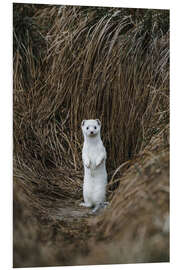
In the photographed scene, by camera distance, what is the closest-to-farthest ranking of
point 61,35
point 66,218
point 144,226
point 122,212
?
point 144,226
point 122,212
point 66,218
point 61,35

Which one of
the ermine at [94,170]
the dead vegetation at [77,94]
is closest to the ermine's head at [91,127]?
the ermine at [94,170]

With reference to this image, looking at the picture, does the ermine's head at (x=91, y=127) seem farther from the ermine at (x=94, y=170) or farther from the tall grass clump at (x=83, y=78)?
the tall grass clump at (x=83, y=78)

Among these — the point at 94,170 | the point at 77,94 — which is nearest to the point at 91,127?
the point at 94,170

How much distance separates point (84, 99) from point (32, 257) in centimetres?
205

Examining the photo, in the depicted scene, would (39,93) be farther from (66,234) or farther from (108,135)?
(66,234)

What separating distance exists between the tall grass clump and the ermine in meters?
0.39

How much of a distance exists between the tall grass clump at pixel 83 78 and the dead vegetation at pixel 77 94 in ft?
Result: 0.04

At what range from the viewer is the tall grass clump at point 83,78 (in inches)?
193

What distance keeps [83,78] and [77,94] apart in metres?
0.20

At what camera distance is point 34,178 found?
4867 millimetres

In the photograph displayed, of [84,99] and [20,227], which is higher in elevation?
[84,99]

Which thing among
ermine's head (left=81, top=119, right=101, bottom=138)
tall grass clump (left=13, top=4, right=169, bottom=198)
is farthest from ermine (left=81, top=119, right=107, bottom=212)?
tall grass clump (left=13, top=4, right=169, bottom=198)

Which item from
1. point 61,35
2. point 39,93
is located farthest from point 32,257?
point 61,35

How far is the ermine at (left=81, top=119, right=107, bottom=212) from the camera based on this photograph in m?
4.67
